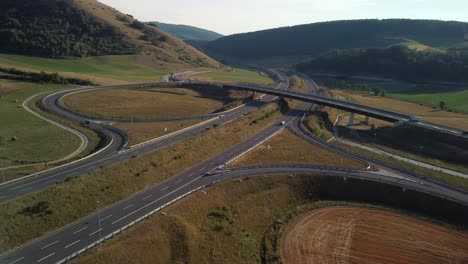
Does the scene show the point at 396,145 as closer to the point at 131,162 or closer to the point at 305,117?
the point at 305,117

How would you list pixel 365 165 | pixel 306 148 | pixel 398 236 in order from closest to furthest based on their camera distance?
1. pixel 398 236
2. pixel 365 165
3. pixel 306 148

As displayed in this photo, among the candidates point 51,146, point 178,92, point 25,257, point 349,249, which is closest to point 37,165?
point 51,146

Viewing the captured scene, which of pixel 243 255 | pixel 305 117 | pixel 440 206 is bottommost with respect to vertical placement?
pixel 243 255

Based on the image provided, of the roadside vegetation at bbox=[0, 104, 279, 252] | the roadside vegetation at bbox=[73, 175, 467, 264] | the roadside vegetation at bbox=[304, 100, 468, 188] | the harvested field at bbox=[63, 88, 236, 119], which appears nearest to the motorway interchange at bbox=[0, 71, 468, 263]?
the roadside vegetation at bbox=[0, 104, 279, 252]

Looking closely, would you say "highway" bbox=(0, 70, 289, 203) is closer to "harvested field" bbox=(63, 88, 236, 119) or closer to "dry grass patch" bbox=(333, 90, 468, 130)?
"harvested field" bbox=(63, 88, 236, 119)

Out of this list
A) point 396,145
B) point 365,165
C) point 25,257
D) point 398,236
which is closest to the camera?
point 25,257

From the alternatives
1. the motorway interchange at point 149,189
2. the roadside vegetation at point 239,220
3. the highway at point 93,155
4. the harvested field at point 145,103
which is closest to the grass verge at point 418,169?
the motorway interchange at point 149,189

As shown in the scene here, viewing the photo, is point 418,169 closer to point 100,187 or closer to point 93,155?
point 100,187

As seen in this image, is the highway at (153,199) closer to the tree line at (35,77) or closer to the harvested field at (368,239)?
the harvested field at (368,239)
